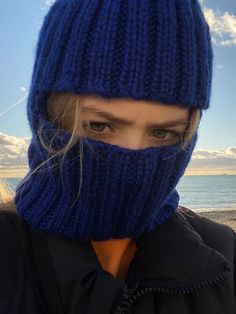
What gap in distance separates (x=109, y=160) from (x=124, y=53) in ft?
1.22

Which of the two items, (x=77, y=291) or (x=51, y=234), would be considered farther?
(x=51, y=234)

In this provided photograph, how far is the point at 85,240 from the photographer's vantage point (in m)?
1.69

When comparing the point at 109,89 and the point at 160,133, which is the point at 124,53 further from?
the point at 160,133

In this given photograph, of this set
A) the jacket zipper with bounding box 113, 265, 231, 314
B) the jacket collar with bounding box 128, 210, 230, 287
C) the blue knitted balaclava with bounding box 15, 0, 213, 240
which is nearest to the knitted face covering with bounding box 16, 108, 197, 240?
the blue knitted balaclava with bounding box 15, 0, 213, 240

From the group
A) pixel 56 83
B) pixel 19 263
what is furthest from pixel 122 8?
pixel 19 263

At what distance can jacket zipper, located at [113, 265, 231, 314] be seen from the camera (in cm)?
151

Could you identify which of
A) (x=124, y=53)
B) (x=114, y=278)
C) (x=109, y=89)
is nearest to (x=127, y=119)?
(x=109, y=89)

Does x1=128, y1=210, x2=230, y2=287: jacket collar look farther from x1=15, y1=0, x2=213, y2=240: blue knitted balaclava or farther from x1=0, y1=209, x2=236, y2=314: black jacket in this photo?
x1=15, y1=0, x2=213, y2=240: blue knitted balaclava

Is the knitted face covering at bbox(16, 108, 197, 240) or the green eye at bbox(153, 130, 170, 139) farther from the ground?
the green eye at bbox(153, 130, 170, 139)

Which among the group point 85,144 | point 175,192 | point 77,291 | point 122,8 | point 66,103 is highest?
point 122,8

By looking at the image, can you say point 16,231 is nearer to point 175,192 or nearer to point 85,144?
point 85,144

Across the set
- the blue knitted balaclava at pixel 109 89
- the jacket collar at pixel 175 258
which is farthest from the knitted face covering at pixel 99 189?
the jacket collar at pixel 175 258

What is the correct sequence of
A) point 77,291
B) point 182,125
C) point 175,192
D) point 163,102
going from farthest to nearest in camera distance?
point 175,192 < point 182,125 < point 163,102 < point 77,291

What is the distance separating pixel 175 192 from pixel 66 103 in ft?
2.31
